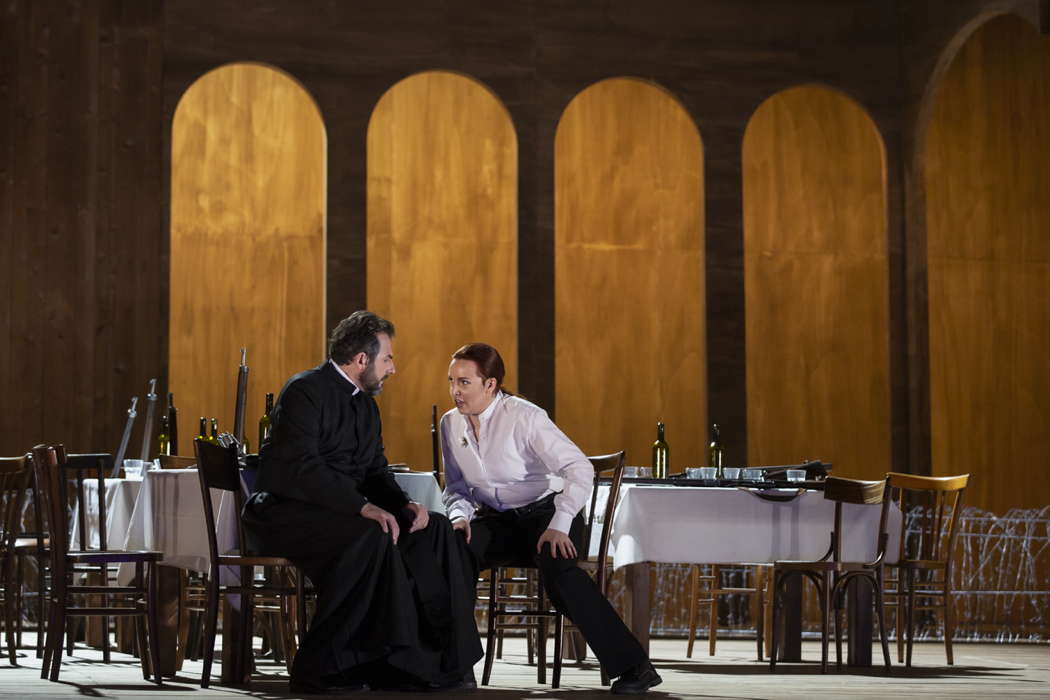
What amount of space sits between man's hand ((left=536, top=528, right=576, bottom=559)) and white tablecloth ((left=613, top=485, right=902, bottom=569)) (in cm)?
105

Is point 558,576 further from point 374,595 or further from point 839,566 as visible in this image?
point 839,566

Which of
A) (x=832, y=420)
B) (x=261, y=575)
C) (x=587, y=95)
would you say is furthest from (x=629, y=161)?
(x=261, y=575)

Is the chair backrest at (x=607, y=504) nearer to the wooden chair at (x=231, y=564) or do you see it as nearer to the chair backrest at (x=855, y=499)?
the chair backrest at (x=855, y=499)

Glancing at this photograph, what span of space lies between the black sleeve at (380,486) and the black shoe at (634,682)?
825 millimetres

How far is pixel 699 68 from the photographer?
9125mm

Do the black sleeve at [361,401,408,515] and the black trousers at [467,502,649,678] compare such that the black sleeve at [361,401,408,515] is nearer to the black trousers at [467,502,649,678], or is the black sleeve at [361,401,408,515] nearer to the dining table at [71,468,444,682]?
the black trousers at [467,502,649,678]

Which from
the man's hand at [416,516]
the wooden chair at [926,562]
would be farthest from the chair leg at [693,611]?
the man's hand at [416,516]

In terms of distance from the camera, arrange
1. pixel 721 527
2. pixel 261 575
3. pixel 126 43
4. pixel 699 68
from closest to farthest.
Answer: pixel 721 527
pixel 261 575
pixel 126 43
pixel 699 68

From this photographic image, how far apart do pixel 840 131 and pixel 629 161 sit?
136cm

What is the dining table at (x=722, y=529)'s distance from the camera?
5.61 metres

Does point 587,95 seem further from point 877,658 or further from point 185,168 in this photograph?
point 877,658

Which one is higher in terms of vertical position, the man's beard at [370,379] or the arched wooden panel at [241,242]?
the arched wooden panel at [241,242]

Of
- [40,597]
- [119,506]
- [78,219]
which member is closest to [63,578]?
[40,597]

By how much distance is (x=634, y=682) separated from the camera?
14.5ft
